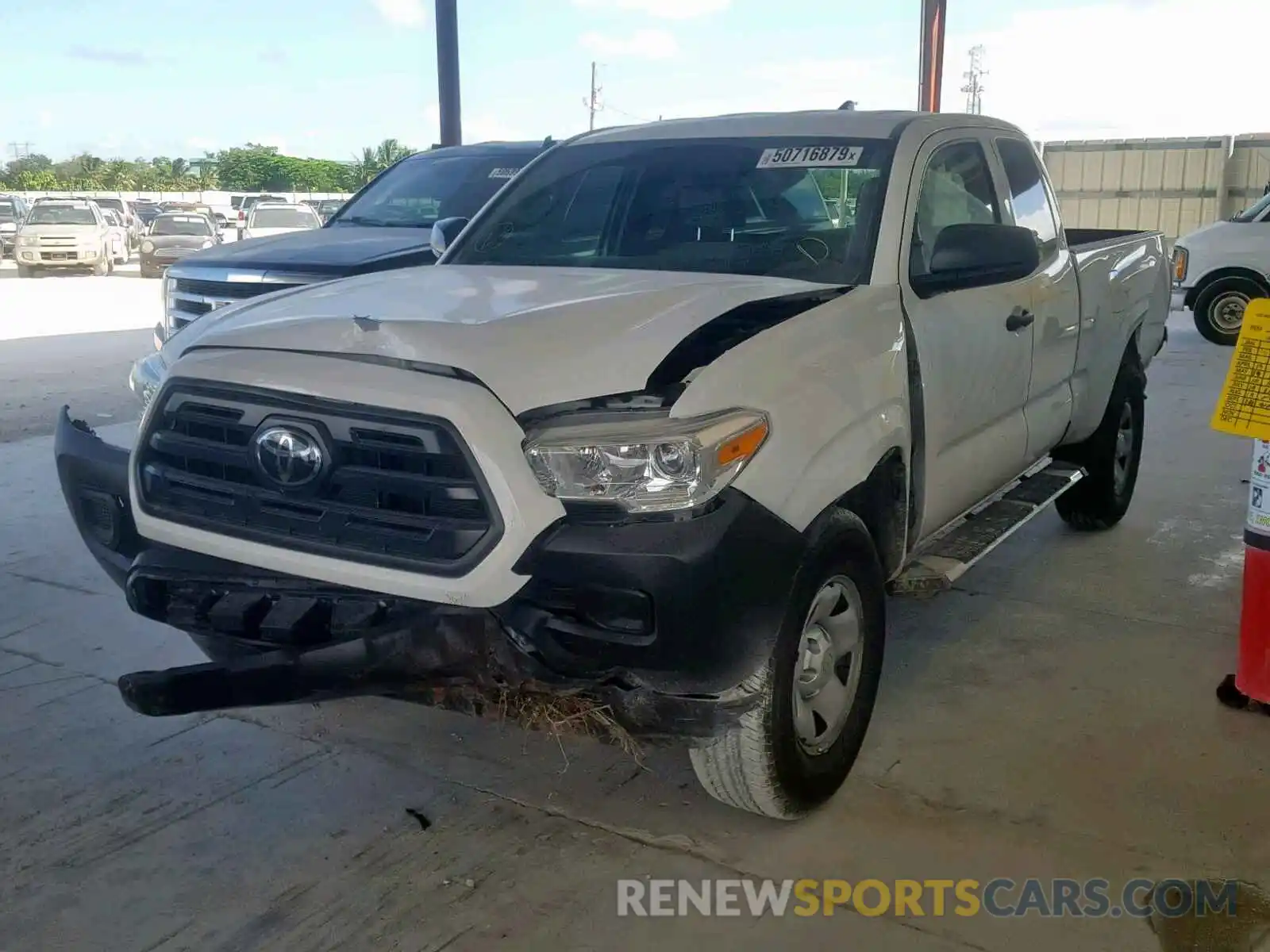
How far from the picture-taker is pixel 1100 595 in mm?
4938

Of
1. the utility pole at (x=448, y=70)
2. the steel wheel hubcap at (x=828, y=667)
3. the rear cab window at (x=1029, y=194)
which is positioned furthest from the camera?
the utility pole at (x=448, y=70)

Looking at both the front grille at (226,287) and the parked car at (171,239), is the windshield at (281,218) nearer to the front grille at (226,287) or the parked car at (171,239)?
the parked car at (171,239)

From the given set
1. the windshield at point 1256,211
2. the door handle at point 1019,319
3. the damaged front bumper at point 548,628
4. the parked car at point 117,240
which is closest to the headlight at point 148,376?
the damaged front bumper at point 548,628

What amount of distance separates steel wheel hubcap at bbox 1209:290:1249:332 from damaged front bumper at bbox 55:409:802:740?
12.2m

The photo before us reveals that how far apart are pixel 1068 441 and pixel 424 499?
141 inches

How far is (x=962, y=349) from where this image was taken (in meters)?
3.79

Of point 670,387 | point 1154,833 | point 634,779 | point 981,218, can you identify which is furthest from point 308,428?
point 981,218

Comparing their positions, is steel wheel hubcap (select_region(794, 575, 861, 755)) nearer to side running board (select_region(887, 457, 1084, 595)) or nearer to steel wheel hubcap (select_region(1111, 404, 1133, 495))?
side running board (select_region(887, 457, 1084, 595))

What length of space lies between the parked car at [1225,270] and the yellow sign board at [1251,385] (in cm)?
1031

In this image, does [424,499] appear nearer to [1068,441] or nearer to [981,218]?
[981,218]

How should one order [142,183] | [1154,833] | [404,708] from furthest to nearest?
1. [142,183]
2. [404,708]
3. [1154,833]

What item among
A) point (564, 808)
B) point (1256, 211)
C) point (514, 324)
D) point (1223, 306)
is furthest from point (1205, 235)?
point (514, 324)

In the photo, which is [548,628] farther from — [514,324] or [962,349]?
[962,349]

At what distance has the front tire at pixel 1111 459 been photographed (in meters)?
5.59
